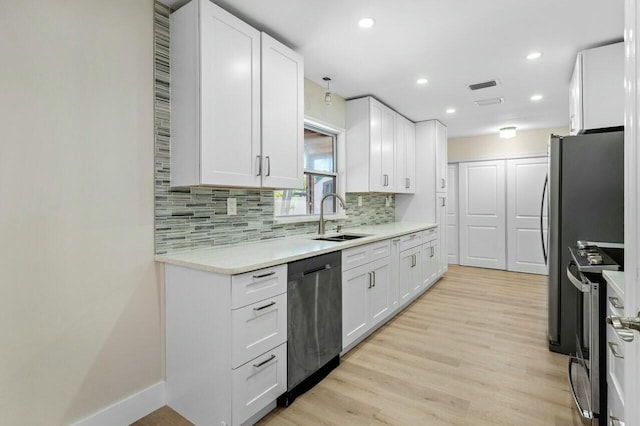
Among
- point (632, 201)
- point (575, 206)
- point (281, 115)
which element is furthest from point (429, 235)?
point (632, 201)

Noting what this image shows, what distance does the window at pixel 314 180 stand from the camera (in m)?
3.11

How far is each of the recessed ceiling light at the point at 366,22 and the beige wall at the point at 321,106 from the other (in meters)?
1.02

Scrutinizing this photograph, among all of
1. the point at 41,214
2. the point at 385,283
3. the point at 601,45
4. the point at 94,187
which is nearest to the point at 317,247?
the point at 385,283

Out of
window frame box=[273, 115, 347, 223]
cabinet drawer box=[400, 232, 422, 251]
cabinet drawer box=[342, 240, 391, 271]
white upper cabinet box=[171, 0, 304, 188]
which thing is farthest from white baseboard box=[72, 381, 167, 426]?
cabinet drawer box=[400, 232, 422, 251]

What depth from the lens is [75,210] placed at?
162cm

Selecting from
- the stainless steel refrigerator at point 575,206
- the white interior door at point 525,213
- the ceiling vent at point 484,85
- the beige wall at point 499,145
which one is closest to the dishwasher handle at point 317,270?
the stainless steel refrigerator at point 575,206

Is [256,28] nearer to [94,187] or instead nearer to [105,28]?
[105,28]

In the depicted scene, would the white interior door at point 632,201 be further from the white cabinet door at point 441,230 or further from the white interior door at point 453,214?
the white interior door at point 453,214

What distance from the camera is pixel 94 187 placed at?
66.7 inches

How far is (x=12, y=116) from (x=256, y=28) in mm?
1510

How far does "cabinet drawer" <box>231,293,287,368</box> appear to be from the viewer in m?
1.63

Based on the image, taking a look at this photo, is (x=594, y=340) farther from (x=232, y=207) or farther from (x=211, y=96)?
(x=211, y=96)

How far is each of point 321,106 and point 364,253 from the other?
161 cm

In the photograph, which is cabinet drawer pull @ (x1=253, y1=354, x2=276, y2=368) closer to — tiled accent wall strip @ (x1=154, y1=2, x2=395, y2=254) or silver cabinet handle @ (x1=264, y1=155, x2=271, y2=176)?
tiled accent wall strip @ (x1=154, y1=2, x2=395, y2=254)
